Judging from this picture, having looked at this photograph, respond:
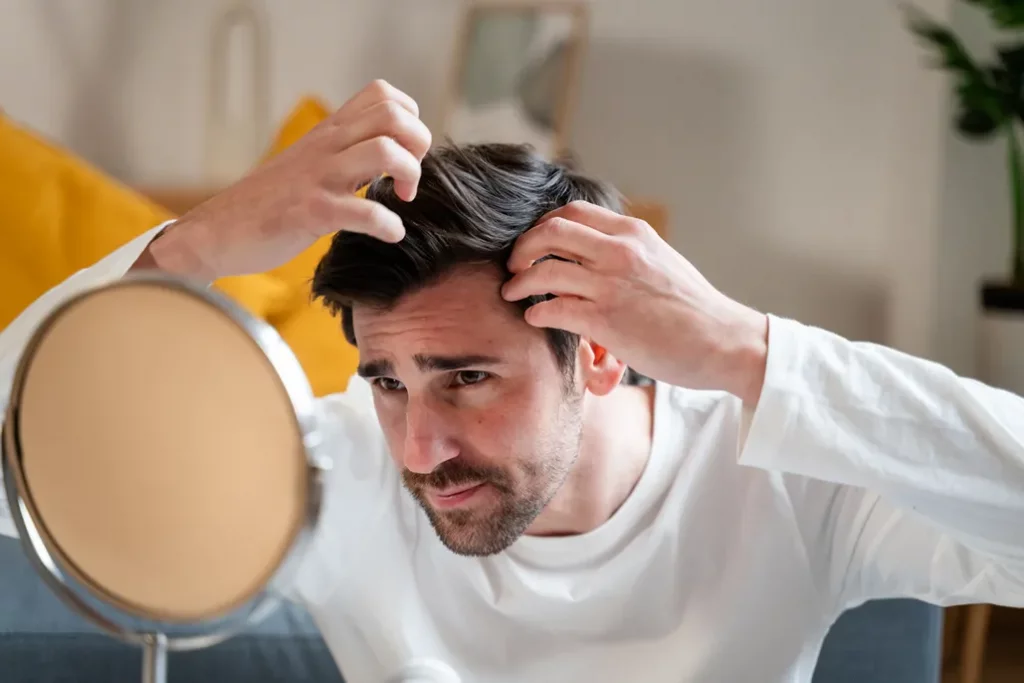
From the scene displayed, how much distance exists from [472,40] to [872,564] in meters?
1.61

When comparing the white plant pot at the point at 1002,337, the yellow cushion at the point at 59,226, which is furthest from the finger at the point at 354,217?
the white plant pot at the point at 1002,337

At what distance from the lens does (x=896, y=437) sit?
922 mm

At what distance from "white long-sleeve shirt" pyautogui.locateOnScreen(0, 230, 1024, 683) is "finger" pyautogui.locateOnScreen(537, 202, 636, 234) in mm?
211

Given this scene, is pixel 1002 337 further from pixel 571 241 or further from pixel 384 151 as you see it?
pixel 384 151

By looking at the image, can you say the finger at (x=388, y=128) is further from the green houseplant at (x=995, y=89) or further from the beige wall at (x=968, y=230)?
the beige wall at (x=968, y=230)

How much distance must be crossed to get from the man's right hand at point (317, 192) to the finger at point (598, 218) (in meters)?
0.18

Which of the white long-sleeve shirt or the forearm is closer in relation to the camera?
the forearm

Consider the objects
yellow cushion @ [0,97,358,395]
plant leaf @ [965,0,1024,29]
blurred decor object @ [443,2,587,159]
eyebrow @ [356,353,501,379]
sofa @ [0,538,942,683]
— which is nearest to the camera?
eyebrow @ [356,353,501,379]

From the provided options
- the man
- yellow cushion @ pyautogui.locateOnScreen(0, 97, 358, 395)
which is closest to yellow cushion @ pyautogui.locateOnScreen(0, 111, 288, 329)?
yellow cushion @ pyautogui.locateOnScreen(0, 97, 358, 395)

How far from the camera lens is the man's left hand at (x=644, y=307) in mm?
887

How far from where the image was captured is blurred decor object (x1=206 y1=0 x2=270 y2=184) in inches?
92.0

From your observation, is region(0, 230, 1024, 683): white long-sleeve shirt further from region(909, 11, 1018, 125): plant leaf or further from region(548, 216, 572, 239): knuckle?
region(909, 11, 1018, 125): plant leaf

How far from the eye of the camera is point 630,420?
4.04 ft

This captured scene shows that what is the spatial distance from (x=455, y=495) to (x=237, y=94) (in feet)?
5.33
